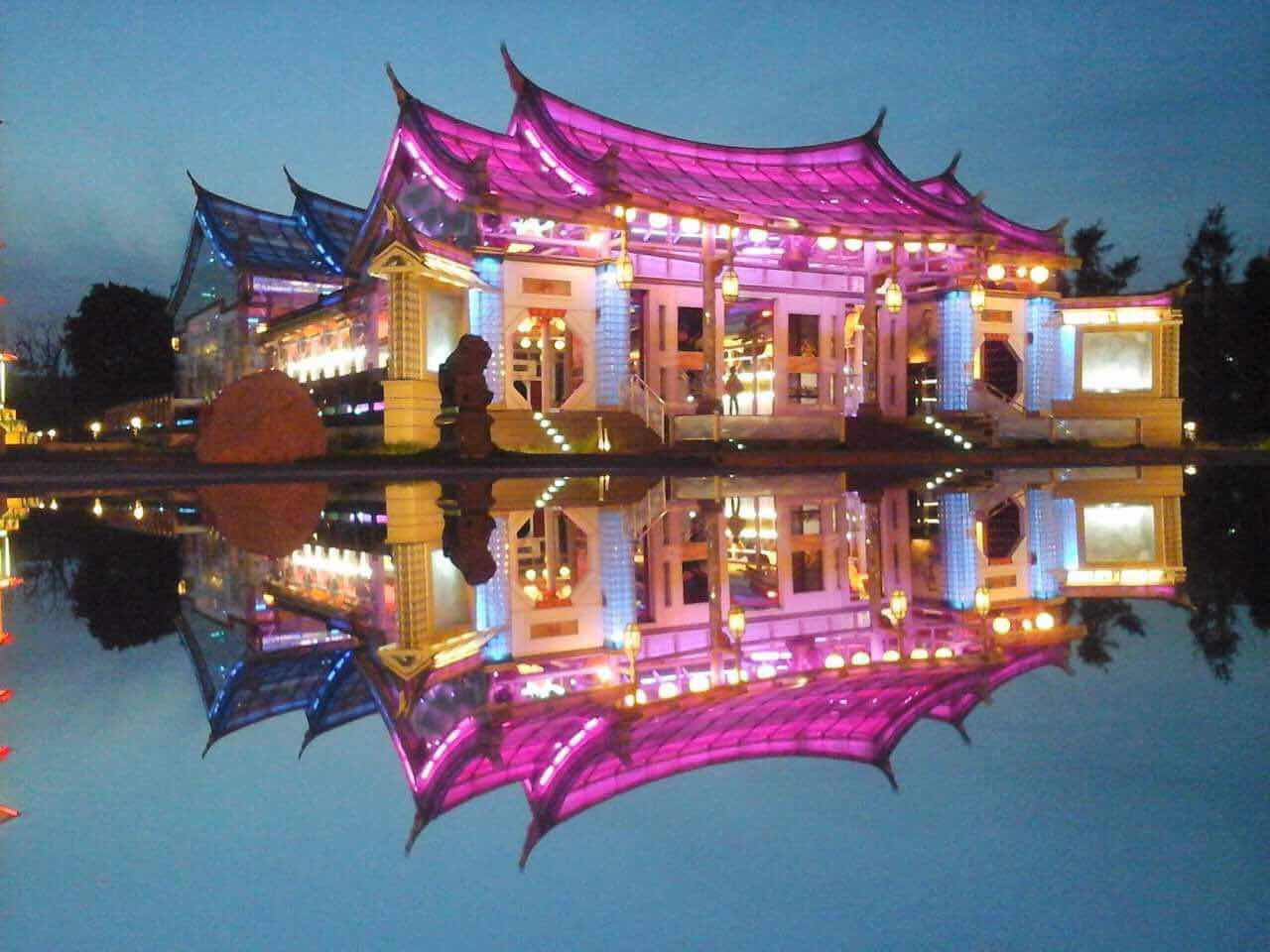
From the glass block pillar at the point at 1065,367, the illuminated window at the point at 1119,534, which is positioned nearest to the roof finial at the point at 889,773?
the illuminated window at the point at 1119,534

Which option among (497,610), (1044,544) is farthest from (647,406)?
(497,610)

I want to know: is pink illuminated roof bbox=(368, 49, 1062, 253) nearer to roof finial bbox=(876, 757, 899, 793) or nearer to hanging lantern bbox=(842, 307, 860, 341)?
hanging lantern bbox=(842, 307, 860, 341)

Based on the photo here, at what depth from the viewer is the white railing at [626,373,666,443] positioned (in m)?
23.4

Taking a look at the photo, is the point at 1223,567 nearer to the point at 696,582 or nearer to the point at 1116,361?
the point at 696,582

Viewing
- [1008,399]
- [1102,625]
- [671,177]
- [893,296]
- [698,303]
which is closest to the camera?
[1102,625]

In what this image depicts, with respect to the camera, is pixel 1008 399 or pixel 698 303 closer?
pixel 698 303

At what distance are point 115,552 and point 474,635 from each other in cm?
390

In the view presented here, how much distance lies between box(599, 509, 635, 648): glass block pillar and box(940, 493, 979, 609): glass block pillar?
165 cm

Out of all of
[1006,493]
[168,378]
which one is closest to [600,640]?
[1006,493]

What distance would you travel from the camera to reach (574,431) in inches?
875

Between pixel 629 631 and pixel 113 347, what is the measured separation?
190 feet

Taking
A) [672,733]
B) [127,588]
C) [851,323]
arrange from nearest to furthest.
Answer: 1. [672,733]
2. [127,588]
3. [851,323]

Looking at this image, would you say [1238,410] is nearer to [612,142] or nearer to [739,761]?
[612,142]

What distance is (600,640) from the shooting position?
15.3ft
